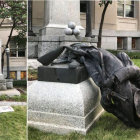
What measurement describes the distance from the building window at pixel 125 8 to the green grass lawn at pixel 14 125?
15907 mm

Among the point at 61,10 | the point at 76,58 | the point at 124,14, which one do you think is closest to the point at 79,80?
the point at 76,58

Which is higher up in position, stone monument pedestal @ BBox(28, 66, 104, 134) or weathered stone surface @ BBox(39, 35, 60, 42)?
weathered stone surface @ BBox(39, 35, 60, 42)

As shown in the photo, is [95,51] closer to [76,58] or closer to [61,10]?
[76,58]

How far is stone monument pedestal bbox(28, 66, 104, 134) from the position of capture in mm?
2951

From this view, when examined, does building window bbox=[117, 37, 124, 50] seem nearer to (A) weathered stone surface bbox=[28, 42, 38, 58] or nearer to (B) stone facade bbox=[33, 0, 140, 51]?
(B) stone facade bbox=[33, 0, 140, 51]

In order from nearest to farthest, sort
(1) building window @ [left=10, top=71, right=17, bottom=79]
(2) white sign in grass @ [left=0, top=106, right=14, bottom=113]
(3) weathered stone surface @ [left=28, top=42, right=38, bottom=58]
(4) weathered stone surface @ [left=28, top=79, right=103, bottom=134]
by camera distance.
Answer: (4) weathered stone surface @ [left=28, top=79, right=103, bottom=134] → (2) white sign in grass @ [left=0, top=106, right=14, bottom=113] → (1) building window @ [left=10, top=71, right=17, bottom=79] → (3) weathered stone surface @ [left=28, top=42, right=38, bottom=58]

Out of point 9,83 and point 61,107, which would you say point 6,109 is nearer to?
point 9,83

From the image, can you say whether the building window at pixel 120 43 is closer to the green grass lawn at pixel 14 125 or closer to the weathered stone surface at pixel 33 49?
the weathered stone surface at pixel 33 49

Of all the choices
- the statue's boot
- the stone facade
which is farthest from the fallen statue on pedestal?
the stone facade

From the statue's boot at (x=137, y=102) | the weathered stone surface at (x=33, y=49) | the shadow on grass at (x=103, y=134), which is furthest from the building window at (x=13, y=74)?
the weathered stone surface at (x=33, y=49)

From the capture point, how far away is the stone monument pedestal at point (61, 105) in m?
2.95

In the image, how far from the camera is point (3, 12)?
128 inches

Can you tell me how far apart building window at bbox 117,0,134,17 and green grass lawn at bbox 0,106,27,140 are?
15.9 meters

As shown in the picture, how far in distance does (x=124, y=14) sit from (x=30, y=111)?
16.3 meters
